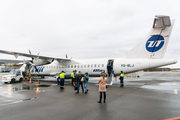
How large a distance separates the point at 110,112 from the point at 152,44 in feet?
34.2

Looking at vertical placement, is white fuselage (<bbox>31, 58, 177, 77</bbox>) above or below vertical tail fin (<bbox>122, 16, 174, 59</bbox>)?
below

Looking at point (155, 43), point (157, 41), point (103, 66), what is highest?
point (157, 41)

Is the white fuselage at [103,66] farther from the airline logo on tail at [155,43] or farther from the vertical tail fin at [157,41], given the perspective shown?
the airline logo on tail at [155,43]

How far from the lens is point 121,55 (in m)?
15.8

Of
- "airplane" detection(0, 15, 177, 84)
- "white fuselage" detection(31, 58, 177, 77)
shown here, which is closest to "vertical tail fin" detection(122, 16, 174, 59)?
"airplane" detection(0, 15, 177, 84)

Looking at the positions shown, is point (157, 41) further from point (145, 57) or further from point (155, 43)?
point (145, 57)

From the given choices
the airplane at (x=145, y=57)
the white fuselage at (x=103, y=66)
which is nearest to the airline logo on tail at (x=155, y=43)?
the airplane at (x=145, y=57)

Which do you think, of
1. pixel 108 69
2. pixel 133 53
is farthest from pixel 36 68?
pixel 133 53

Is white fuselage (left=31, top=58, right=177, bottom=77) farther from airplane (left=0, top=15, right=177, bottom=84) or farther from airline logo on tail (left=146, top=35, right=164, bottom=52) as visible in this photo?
airline logo on tail (left=146, top=35, right=164, bottom=52)

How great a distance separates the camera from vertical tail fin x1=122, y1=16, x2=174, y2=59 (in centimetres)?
1197

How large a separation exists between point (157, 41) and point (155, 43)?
27 cm

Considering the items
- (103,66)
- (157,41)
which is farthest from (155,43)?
(103,66)

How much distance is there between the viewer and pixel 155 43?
12977mm

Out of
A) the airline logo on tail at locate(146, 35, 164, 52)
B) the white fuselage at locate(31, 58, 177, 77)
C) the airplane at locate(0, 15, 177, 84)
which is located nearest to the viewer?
the airplane at locate(0, 15, 177, 84)
